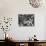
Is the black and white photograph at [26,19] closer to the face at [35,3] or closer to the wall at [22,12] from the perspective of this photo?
the wall at [22,12]

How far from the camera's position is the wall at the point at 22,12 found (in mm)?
4195

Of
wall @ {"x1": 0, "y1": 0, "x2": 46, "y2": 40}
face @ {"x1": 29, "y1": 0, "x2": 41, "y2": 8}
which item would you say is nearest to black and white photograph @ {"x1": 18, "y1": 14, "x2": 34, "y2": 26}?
wall @ {"x1": 0, "y1": 0, "x2": 46, "y2": 40}

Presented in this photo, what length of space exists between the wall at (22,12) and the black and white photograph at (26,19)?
0.10 meters

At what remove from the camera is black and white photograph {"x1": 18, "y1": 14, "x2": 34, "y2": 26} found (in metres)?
4.23

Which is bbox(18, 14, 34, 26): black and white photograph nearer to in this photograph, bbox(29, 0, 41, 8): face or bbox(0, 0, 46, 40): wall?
bbox(0, 0, 46, 40): wall

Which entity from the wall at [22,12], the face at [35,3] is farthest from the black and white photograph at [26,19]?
the face at [35,3]

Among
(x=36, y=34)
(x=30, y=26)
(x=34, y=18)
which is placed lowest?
(x=36, y=34)

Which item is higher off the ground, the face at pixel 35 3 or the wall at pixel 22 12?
the face at pixel 35 3

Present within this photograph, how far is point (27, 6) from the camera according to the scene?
4.24 metres

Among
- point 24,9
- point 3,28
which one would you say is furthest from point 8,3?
point 3,28

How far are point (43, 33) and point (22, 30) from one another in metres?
0.68

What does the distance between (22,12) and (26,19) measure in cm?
26

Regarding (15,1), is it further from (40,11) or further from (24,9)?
(40,11)

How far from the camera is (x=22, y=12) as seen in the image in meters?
4.25
